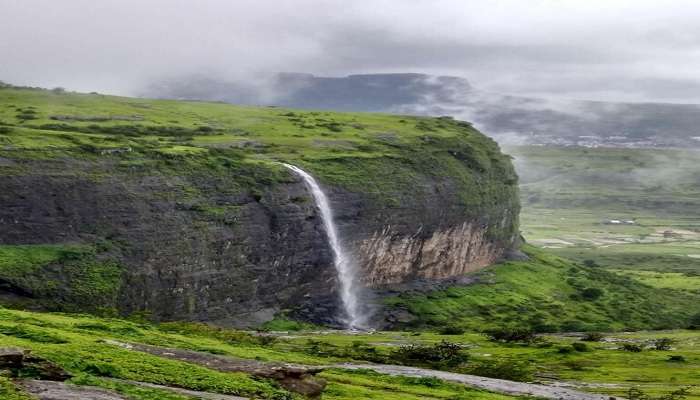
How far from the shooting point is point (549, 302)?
155375 millimetres

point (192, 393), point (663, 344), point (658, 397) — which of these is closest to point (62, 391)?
point (192, 393)

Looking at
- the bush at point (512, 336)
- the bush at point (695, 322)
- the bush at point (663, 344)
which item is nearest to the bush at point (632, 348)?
the bush at point (663, 344)

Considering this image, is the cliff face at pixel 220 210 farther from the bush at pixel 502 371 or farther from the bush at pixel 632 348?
the bush at pixel 632 348

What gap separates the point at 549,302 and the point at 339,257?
157 feet

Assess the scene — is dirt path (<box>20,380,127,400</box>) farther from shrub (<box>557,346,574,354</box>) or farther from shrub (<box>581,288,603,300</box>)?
shrub (<box>581,288,603,300</box>)

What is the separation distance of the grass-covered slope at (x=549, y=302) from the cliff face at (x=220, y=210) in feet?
20.9

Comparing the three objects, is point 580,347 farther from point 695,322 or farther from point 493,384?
point 695,322

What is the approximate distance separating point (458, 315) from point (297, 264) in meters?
30.7

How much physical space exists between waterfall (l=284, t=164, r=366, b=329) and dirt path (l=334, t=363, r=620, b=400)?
4540 centimetres

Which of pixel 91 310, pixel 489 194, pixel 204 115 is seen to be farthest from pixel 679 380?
pixel 204 115

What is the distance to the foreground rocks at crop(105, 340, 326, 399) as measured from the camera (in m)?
49.7

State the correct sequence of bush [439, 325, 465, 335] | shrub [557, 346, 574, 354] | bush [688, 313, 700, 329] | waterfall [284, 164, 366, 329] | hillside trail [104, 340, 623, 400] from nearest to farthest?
1. hillside trail [104, 340, 623, 400]
2. shrub [557, 346, 574, 354]
3. bush [439, 325, 465, 335]
4. waterfall [284, 164, 366, 329]
5. bush [688, 313, 700, 329]

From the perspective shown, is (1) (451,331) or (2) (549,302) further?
(2) (549,302)

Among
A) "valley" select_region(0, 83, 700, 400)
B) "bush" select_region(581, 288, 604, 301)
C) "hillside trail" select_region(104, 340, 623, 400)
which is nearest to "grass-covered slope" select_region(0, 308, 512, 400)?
"valley" select_region(0, 83, 700, 400)
